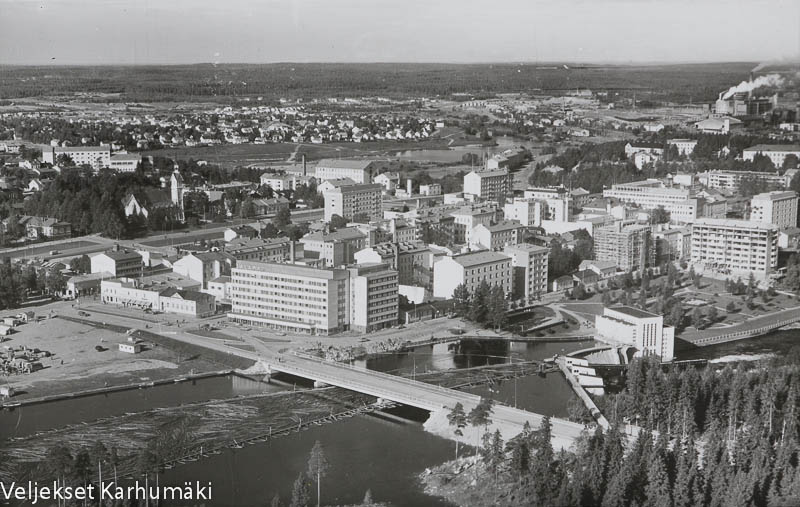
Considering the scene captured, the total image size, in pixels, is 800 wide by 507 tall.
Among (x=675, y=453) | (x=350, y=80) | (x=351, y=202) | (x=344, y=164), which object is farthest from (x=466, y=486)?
(x=350, y=80)

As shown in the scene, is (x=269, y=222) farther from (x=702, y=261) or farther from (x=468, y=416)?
(x=468, y=416)

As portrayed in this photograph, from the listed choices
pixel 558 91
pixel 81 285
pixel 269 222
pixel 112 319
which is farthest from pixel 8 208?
pixel 558 91

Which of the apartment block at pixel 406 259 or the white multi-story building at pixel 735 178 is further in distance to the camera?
the white multi-story building at pixel 735 178

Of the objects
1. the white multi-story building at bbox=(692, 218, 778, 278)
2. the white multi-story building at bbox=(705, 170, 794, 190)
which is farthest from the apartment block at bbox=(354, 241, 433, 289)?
the white multi-story building at bbox=(705, 170, 794, 190)

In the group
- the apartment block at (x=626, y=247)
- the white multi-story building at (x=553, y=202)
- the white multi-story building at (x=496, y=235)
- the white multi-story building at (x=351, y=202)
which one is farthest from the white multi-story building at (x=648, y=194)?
the white multi-story building at (x=351, y=202)

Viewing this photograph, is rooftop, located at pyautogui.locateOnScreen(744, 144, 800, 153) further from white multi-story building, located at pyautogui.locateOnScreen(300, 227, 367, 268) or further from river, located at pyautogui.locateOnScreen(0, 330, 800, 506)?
river, located at pyautogui.locateOnScreen(0, 330, 800, 506)

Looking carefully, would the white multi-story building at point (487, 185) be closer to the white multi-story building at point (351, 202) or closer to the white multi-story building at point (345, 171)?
the white multi-story building at point (351, 202)
